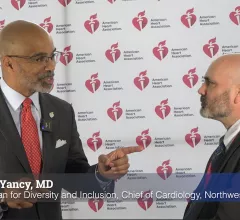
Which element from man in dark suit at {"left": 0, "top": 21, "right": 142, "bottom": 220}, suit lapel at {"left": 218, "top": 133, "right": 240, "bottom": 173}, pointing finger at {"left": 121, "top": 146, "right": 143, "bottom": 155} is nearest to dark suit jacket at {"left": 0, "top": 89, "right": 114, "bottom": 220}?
man in dark suit at {"left": 0, "top": 21, "right": 142, "bottom": 220}

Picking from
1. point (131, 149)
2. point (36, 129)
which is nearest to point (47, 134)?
point (36, 129)

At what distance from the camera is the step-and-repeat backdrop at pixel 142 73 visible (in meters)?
3.41

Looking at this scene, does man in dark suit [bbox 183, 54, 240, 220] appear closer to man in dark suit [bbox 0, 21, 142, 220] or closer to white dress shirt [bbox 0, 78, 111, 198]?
man in dark suit [bbox 0, 21, 142, 220]

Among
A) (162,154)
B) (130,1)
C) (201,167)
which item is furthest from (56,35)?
(201,167)

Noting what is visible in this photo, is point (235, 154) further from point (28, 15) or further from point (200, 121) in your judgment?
point (28, 15)

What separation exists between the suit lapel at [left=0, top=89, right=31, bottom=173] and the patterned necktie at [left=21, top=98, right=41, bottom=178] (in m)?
0.04

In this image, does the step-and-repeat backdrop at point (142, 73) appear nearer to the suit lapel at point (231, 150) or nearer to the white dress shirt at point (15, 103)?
the white dress shirt at point (15, 103)

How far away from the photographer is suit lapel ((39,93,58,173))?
6.70 ft

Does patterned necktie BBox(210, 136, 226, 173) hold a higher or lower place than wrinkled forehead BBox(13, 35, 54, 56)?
lower

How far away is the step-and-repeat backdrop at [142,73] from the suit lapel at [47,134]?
135cm

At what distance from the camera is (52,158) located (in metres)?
2.06

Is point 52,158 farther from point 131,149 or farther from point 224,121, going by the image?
point 224,121

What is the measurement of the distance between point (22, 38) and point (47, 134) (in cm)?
47

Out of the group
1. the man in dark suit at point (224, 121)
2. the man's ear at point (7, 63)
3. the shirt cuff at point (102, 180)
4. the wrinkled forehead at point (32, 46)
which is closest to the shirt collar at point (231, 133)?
the man in dark suit at point (224, 121)
